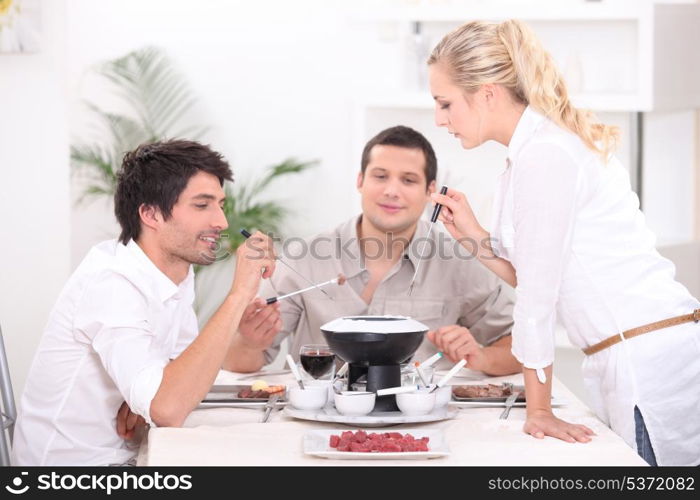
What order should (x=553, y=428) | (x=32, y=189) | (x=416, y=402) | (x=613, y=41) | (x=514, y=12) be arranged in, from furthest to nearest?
(x=613, y=41), (x=514, y=12), (x=32, y=189), (x=416, y=402), (x=553, y=428)

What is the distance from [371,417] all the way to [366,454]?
0.26 meters

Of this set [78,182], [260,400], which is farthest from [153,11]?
[260,400]

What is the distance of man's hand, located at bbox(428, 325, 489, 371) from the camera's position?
8.32ft

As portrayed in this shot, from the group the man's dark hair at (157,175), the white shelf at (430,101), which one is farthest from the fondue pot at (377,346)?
the white shelf at (430,101)

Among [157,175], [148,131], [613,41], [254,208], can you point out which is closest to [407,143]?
[157,175]

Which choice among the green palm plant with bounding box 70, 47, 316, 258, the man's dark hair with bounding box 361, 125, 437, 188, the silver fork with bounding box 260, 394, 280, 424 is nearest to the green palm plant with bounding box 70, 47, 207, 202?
the green palm plant with bounding box 70, 47, 316, 258

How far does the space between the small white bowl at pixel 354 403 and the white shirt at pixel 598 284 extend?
30 cm

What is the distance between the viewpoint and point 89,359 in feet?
7.23

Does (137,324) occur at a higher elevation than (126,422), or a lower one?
higher

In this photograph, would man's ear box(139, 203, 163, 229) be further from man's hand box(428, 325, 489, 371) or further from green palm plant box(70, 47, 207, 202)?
green palm plant box(70, 47, 207, 202)

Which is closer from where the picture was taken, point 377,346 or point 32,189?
point 377,346

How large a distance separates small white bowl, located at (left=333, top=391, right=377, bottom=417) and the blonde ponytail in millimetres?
629

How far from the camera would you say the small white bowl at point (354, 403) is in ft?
6.64

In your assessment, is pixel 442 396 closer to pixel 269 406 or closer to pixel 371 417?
pixel 371 417
